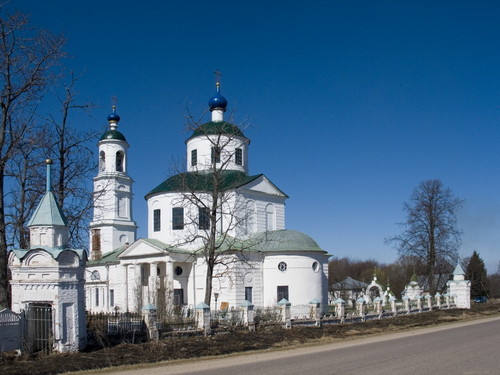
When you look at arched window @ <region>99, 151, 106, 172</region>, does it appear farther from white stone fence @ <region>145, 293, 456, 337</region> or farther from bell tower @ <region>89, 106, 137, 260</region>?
white stone fence @ <region>145, 293, 456, 337</region>

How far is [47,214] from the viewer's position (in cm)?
1709

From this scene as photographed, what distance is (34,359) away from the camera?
15.3 m

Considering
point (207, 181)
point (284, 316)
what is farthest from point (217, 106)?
point (284, 316)

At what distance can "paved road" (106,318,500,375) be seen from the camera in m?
13.3

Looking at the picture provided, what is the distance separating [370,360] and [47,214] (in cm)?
983

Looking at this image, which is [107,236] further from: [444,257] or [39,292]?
[39,292]

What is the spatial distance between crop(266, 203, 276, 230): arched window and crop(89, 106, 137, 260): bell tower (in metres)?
13.6

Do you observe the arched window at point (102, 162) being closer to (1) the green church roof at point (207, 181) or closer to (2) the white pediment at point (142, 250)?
(1) the green church roof at point (207, 181)

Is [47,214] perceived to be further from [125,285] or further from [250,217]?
[125,285]

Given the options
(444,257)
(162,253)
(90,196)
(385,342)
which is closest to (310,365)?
(385,342)

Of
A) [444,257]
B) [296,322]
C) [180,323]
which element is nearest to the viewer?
[180,323]

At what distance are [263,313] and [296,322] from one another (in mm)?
3004

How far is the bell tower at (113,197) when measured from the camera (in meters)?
46.7

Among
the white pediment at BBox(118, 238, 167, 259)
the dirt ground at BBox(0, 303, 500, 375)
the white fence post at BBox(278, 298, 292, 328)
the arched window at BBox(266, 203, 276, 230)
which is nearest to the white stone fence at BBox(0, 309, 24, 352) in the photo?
the dirt ground at BBox(0, 303, 500, 375)
